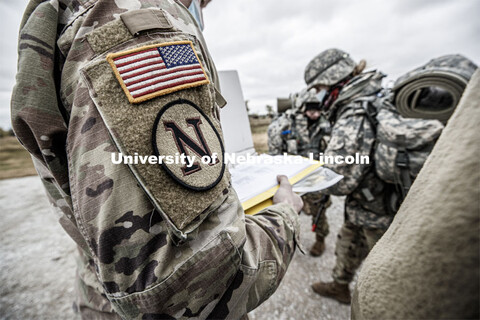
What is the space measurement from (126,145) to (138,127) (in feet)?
0.14

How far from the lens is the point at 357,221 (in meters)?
1.94

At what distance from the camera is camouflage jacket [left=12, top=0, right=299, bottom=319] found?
39 centimetres

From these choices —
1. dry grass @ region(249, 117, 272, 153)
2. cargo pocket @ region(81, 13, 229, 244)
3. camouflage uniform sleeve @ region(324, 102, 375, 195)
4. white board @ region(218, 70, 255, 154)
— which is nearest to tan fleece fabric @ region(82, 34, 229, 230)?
cargo pocket @ region(81, 13, 229, 244)

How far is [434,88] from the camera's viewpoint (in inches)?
64.1

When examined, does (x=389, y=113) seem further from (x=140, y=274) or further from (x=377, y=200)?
(x=140, y=274)

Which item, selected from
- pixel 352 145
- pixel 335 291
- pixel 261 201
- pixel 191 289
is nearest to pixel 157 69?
pixel 191 289

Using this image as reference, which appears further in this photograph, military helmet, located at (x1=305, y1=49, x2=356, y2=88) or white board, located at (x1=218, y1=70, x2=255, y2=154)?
military helmet, located at (x1=305, y1=49, x2=356, y2=88)

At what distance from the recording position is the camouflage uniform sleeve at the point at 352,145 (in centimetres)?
173

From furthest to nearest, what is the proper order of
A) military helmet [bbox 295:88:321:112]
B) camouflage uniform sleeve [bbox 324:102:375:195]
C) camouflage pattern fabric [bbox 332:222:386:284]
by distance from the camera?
military helmet [bbox 295:88:321:112] → camouflage pattern fabric [bbox 332:222:386:284] → camouflage uniform sleeve [bbox 324:102:375:195]

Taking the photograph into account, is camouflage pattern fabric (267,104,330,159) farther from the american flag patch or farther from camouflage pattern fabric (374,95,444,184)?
the american flag patch

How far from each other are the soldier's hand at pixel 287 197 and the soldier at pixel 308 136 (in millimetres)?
2074

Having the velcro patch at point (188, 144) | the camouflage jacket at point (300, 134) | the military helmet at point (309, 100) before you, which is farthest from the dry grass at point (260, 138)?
the velcro patch at point (188, 144)

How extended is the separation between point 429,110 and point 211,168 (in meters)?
2.15

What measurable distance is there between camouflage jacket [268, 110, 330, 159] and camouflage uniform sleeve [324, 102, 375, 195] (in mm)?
1470
